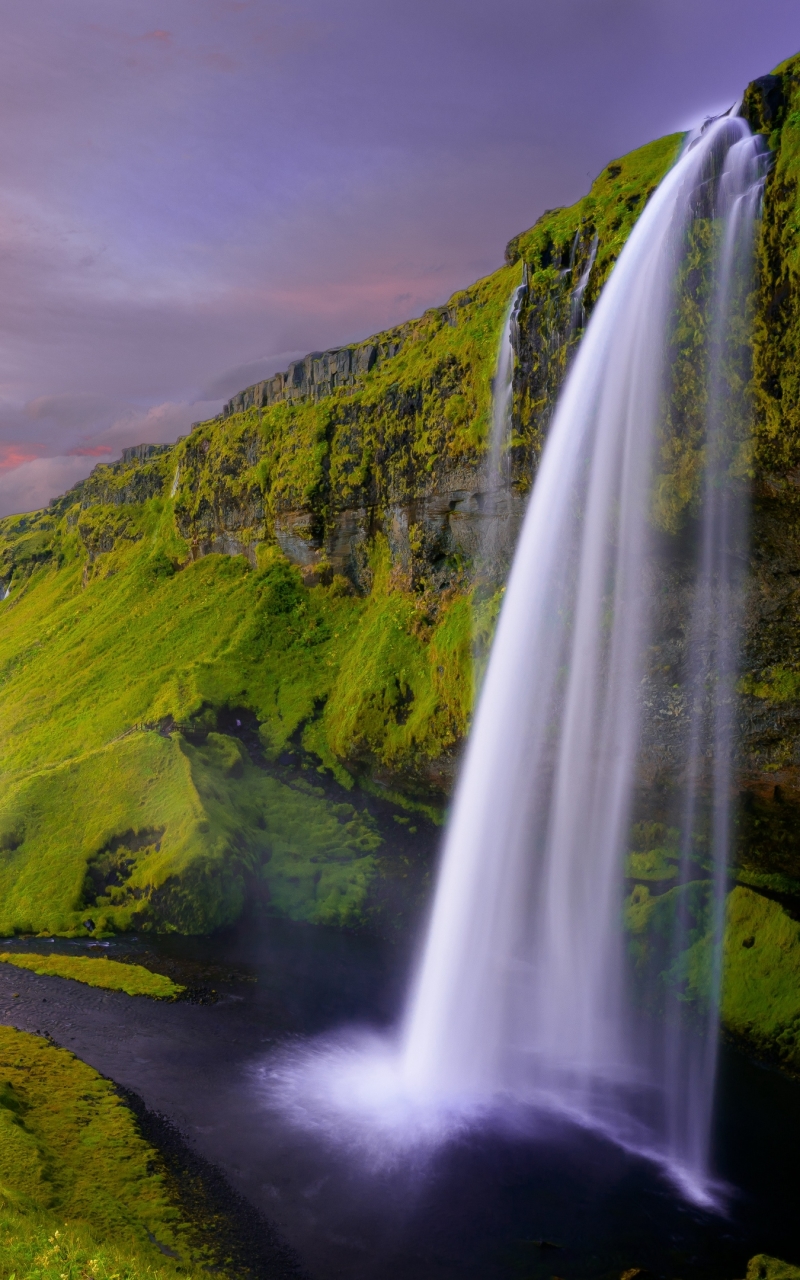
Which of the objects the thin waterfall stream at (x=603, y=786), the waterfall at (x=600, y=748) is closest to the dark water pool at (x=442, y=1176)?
the thin waterfall stream at (x=603, y=786)

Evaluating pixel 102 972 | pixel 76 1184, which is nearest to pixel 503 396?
pixel 102 972

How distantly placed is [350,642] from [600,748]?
2138 cm

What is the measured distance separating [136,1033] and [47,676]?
137 feet

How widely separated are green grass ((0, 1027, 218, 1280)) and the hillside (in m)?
11.8

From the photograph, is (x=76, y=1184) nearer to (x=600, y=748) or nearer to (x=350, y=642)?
(x=600, y=748)

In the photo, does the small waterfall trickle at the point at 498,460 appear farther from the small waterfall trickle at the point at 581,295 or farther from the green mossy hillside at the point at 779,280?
the green mossy hillside at the point at 779,280

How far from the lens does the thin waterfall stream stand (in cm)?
1772

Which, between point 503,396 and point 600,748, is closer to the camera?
point 600,748

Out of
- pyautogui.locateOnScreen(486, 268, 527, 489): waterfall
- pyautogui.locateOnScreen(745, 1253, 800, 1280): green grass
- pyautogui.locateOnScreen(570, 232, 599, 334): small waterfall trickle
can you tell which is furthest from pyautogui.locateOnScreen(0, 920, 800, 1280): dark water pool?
pyautogui.locateOnScreen(570, 232, 599, 334): small waterfall trickle

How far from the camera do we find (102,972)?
25.3 m

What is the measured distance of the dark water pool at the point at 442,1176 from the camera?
13.4 meters

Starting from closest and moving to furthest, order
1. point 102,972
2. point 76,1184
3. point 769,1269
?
1. point 769,1269
2. point 76,1184
3. point 102,972

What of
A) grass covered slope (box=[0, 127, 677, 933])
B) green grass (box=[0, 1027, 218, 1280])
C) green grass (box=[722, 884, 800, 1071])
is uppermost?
grass covered slope (box=[0, 127, 677, 933])

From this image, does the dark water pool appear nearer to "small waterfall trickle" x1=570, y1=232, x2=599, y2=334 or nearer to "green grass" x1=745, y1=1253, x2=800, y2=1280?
"green grass" x1=745, y1=1253, x2=800, y2=1280
